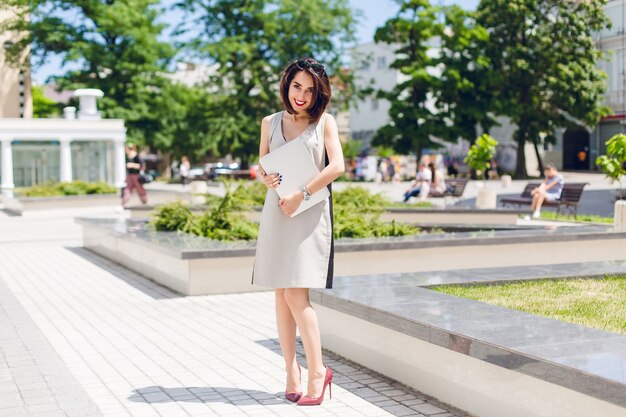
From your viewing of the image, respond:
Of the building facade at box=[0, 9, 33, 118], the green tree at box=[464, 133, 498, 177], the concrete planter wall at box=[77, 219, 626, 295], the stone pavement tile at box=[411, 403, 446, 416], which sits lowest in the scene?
the stone pavement tile at box=[411, 403, 446, 416]

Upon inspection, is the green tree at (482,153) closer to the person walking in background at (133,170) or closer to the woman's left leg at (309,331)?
the person walking in background at (133,170)

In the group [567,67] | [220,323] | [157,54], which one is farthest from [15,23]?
[220,323]

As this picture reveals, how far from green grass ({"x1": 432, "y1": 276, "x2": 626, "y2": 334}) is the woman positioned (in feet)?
6.21

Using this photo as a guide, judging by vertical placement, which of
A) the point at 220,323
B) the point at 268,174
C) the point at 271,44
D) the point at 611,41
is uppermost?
the point at 271,44

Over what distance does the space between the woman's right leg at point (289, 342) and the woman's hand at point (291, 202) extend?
0.60 meters

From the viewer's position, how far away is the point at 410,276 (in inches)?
319

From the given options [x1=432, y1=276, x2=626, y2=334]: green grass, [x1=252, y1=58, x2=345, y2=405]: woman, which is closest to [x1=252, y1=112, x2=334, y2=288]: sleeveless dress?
[x1=252, y1=58, x2=345, y2=405]: woman

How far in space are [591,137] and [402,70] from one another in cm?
1572

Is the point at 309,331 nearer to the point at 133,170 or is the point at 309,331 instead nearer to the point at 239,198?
the point at 239,198

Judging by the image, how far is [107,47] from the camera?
2106 inches

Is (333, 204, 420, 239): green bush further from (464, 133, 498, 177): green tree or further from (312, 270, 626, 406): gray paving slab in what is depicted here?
(464, 133, 498, 177): green tree

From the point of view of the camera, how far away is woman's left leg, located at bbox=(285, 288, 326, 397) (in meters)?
5.44

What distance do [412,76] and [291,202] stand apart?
4943cm

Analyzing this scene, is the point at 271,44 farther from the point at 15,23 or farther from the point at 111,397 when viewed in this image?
the point at 111,397
